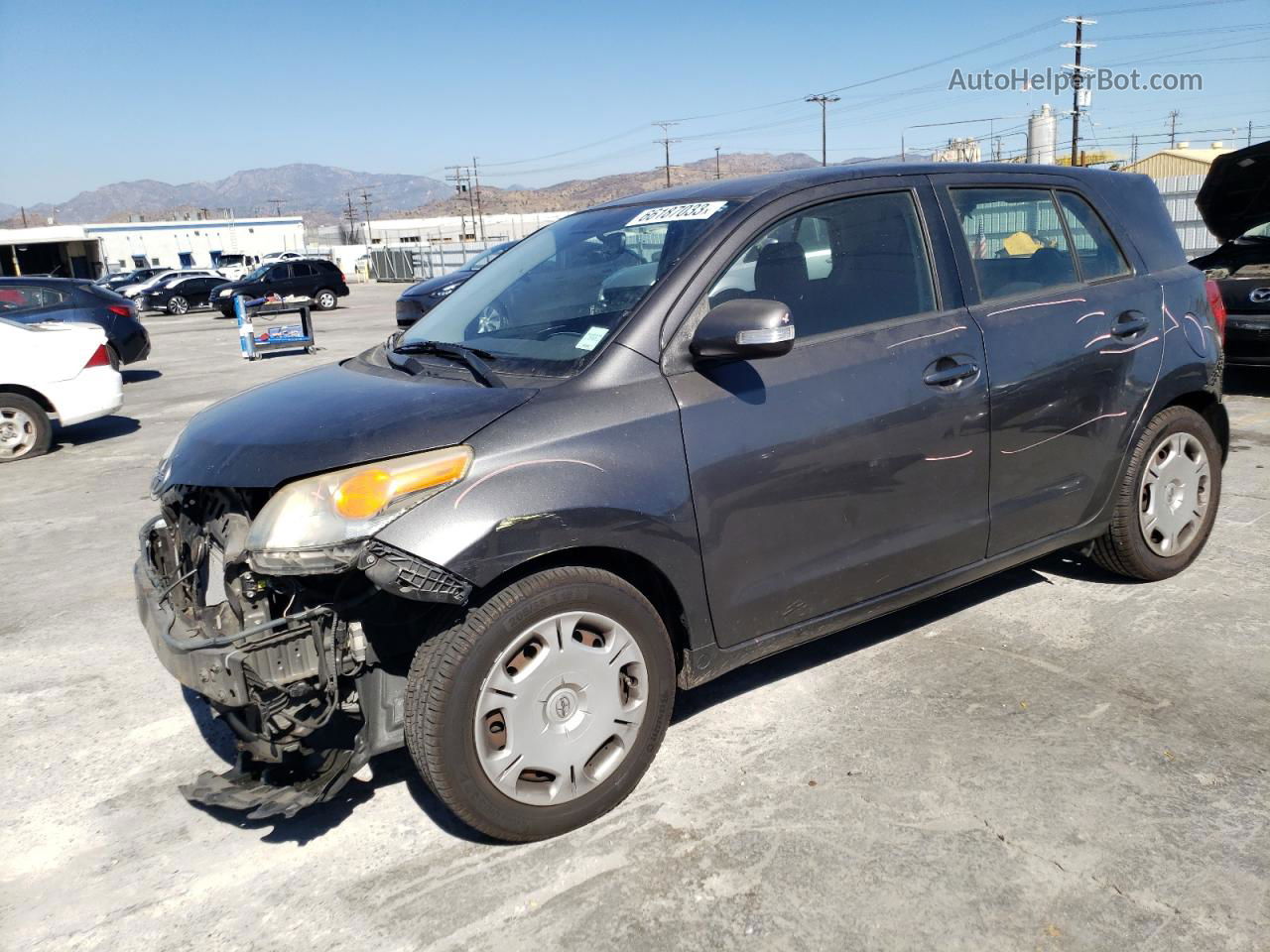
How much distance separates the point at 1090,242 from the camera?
4109 mm

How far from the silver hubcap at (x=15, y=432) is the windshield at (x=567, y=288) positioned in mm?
6614

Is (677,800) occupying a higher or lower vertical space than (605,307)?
lower

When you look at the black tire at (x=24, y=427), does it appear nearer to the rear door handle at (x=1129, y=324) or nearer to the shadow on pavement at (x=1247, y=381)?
the rear door handle at (x=1129, y=324)

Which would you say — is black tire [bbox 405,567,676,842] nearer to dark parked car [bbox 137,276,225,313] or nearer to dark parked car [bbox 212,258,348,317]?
dark parked car [bbox 212,258,348,317]

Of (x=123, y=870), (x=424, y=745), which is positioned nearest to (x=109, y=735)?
(x=123, y=870)

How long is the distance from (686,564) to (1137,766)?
156cm

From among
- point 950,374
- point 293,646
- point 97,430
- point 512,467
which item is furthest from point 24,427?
point 950,374

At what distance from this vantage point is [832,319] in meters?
3.30

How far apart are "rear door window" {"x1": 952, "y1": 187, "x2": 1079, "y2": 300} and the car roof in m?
0.10

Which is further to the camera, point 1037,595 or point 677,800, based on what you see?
point 1037,595

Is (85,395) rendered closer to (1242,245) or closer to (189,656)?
(189,656)

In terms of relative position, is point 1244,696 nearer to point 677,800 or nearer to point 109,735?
point 677,800

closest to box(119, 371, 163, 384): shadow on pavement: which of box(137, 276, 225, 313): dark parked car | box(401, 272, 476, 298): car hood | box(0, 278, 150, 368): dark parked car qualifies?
box(0, 278, 150, 368): dark parked car

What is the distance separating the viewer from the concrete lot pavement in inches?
97.2
